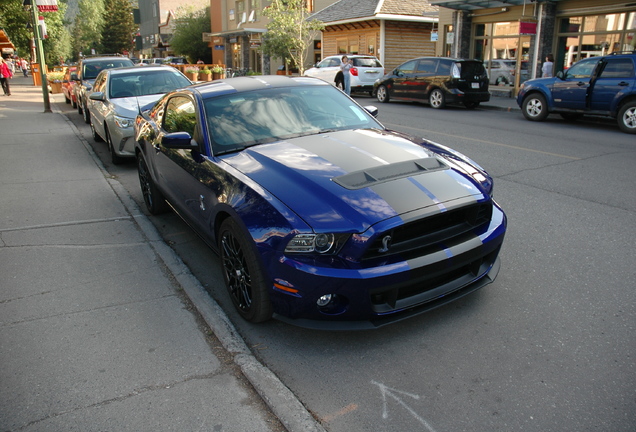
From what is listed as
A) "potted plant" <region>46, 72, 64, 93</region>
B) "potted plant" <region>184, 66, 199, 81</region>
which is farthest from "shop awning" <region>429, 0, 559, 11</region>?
"potted plant" <region>46, 72, 64, 93</region>

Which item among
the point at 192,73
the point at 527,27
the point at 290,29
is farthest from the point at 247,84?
the point at 290,29

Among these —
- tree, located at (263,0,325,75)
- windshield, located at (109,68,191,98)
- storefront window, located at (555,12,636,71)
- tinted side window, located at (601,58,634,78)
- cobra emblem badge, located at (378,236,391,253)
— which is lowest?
cobra emblem badge, located at (378,236,391,253)

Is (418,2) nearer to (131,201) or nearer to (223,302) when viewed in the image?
(131,201)

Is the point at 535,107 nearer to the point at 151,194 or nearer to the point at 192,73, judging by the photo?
the point at 151,194

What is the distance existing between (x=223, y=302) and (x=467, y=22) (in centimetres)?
2217

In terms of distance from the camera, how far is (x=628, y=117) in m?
12.2

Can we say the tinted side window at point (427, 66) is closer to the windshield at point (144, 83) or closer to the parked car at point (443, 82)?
the parked car at point (443, 82)

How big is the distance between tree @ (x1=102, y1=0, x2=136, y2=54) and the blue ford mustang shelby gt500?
94.1 meters

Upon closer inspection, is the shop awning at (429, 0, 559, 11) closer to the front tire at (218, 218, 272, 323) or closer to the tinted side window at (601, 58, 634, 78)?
the tinted side window at (601, 58, 634, 78)

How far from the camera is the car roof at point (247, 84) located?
15.7ft

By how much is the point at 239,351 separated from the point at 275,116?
215cm

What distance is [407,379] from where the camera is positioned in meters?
3.04

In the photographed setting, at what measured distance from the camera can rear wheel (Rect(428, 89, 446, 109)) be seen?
1748 cm

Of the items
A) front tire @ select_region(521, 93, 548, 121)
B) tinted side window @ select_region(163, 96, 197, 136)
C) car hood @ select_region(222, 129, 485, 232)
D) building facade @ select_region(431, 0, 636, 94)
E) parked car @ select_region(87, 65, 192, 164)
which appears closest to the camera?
car hood @ select_region(222, 129, 485, 232)
